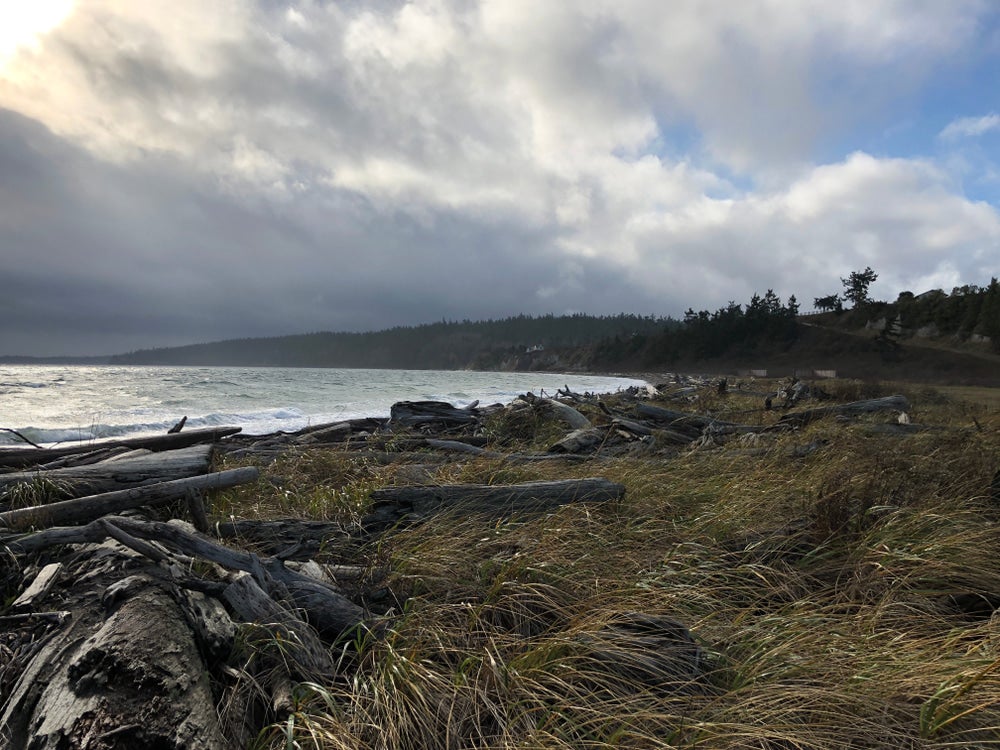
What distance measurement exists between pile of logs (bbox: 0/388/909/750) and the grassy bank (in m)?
0.20

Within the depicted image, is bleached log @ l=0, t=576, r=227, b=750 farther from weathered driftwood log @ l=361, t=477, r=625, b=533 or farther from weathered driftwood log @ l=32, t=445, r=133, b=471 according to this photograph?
weathered driftwood log @ l=32, t=445, r=133, b=471

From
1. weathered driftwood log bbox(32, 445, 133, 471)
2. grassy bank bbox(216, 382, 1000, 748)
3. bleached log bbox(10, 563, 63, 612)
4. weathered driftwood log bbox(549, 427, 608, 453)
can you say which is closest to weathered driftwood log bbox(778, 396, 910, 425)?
weathered driftwood log bbox(549, 427, 608, 453)

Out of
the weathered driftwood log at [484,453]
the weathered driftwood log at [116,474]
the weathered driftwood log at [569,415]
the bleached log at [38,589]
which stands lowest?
the weathered driftwood log at [484,453]

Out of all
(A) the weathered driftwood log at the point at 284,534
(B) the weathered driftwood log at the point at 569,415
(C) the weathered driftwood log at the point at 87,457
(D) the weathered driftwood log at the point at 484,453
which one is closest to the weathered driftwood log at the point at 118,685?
(A) the weathered driftwood log at the point at 284,534

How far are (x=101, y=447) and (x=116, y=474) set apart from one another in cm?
326

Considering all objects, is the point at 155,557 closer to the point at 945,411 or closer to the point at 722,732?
the point at 722,732

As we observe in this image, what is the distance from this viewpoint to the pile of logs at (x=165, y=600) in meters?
1.82

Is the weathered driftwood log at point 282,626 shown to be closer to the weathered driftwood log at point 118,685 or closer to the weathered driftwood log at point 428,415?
the weathered driftwood log at point 118,685

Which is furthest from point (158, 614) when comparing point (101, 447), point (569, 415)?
point (569, 415)

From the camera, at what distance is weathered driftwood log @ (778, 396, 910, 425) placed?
32.7 feet

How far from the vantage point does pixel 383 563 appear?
326 cm

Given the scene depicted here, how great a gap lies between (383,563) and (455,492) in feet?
4.05

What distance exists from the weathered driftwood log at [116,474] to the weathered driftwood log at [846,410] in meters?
9.59

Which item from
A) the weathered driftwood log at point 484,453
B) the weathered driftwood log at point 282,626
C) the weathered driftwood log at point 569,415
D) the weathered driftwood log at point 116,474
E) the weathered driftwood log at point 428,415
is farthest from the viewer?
the weathered driftwood log at point 428,415
